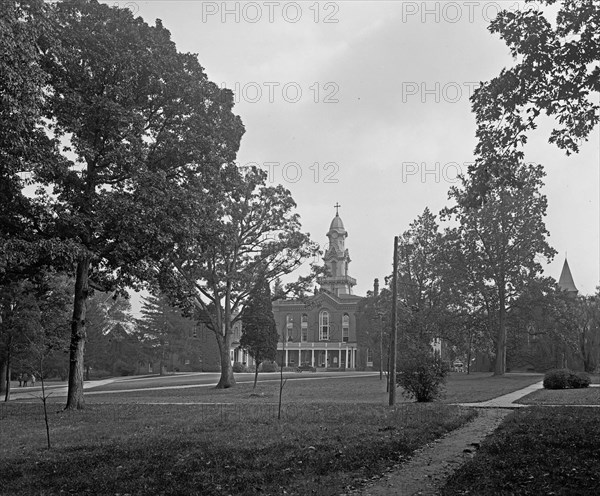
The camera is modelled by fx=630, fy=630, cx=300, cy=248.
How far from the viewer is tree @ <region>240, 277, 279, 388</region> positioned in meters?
35.3

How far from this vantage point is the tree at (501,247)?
48.3 meters

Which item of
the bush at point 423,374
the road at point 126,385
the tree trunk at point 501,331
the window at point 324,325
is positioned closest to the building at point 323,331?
the window at point 324,325

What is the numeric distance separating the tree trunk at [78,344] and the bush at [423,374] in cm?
1113

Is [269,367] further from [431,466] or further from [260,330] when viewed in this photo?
[431,466]

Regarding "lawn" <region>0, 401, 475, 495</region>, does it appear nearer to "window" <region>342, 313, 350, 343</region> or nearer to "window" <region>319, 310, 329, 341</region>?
"window" <region>342, 313, 350, 343</region>

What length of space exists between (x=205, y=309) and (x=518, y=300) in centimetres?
2483

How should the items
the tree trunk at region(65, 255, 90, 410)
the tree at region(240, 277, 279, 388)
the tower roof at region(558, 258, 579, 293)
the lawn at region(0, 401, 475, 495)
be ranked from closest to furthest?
the lawn at region(0, 401, 475, 495)
the tree trunk at region(65, 255, 90, 410)
the tree at region(240, 277, 279, 388)
the tower roof at region(558, 258, 579, 293)

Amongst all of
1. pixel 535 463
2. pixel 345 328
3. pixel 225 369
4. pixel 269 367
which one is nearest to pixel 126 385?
pixel 225 369

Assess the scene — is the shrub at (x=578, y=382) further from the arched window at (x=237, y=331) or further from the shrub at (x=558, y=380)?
the arched window at (x=237, y=331)

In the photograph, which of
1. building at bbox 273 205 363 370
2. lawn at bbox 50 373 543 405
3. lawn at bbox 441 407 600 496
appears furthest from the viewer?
building at bbox 273 205 363 370

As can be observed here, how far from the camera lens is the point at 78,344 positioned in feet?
69.6

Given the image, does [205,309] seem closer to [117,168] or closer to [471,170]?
[117,168]

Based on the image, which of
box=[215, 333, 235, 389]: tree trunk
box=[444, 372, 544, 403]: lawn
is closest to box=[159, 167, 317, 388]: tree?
box=[215, 333, 235, 389]: tree trunk

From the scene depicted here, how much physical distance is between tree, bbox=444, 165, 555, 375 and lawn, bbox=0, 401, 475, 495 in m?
33.5
